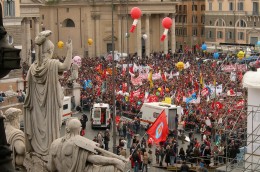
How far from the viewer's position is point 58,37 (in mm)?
71812

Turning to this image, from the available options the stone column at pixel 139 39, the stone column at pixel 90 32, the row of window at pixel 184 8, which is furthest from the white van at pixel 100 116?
the row of window at pixel 184 8

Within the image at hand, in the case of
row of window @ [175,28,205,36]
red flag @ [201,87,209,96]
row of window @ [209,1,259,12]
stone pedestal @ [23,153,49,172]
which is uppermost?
row of window @ [209,1,259,12]

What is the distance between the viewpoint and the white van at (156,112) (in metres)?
30.2

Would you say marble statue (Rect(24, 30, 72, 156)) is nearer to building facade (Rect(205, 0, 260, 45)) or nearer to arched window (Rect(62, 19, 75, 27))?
arched window (Rect(62, 19, 75, 27))

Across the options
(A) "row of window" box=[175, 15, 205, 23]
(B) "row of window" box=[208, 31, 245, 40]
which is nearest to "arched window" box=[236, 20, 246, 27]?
(B) "row of window" box=[208, 31, 245, 40]

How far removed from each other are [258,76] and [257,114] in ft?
3.93

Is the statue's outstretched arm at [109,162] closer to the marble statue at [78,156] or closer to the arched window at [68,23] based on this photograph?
the marble statue at [78,156]

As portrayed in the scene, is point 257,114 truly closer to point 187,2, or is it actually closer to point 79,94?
point 79,94

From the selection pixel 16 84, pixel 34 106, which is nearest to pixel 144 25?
pixel 16 84

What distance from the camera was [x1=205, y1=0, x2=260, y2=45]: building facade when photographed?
7438 cm

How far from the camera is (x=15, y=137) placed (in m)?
7.52

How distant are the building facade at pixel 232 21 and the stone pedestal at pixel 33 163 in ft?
215

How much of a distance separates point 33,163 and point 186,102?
2567 centimetres

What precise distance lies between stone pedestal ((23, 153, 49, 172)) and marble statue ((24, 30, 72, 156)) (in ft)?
0.29
